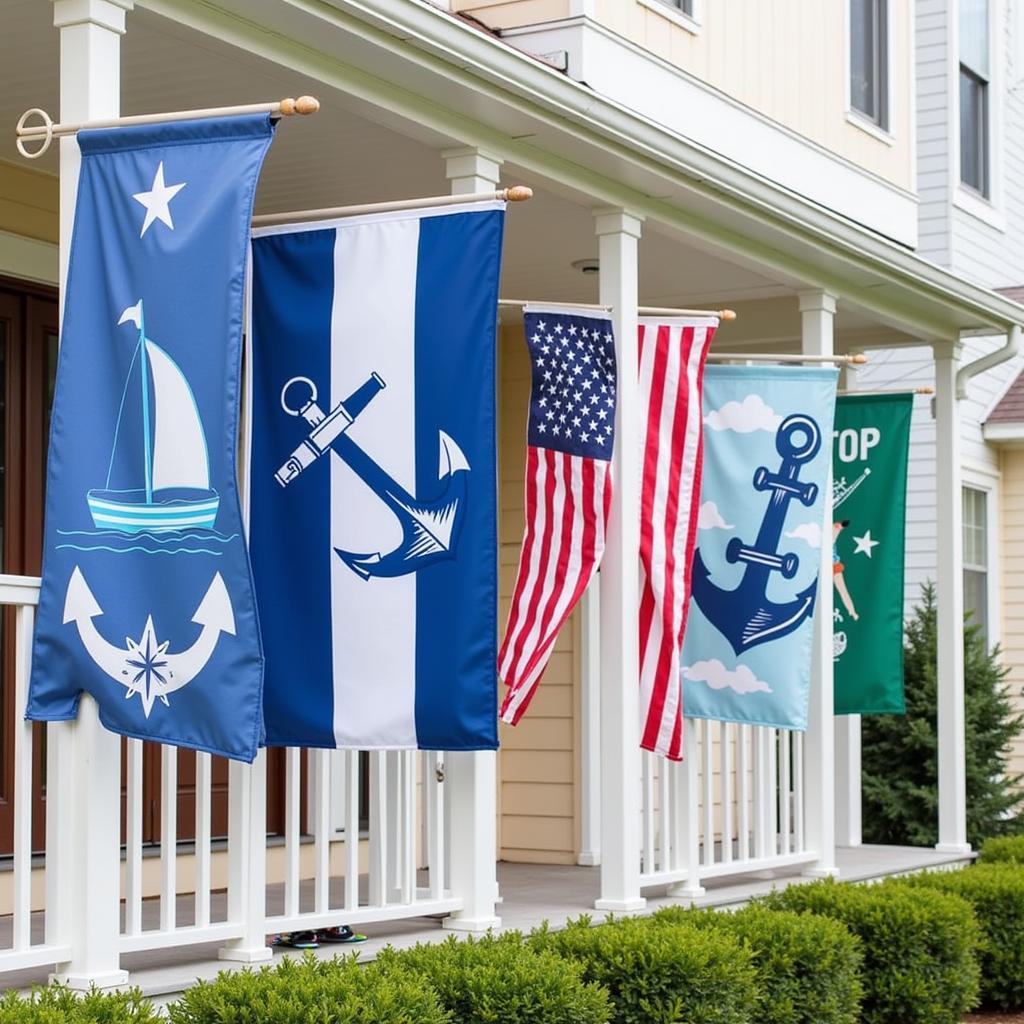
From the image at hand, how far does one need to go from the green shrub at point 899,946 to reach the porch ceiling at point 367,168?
3357 millimetres

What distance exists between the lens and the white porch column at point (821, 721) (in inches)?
401

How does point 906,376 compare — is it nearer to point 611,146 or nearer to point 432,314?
point 611,146

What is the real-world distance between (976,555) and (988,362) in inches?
202

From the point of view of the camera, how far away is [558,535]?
8164 mm

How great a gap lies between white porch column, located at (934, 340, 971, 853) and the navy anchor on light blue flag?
7.40 metres

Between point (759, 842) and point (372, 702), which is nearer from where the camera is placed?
point (372, 702)

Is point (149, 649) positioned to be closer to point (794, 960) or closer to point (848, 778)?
point (794, 960)

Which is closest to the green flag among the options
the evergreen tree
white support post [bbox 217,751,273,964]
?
the evergreen tree

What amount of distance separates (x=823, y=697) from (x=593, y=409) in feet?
9.51

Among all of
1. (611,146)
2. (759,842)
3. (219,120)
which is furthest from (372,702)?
(759,842)

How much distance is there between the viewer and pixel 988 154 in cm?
1698

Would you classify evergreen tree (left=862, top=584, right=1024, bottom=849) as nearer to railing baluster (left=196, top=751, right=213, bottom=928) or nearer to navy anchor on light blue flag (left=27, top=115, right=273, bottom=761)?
railing baluster (left=196, top=751, right=213, bottom=928)

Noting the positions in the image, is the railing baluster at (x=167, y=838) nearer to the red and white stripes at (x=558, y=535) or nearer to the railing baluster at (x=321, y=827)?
the railing baluster at (x=321, y=827)

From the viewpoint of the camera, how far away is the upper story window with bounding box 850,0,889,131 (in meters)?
12.3
